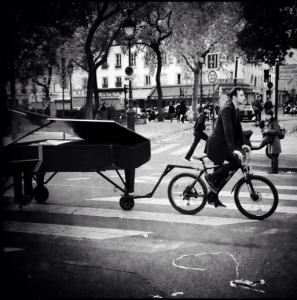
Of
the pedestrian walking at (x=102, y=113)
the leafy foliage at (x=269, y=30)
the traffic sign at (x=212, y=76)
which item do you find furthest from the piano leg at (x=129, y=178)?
the leafy foliage at (x=269, y=30)

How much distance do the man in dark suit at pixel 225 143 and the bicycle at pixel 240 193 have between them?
9 centimetres

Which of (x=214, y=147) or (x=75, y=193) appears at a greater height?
(x=214, y=147)

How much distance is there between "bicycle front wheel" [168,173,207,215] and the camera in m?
5.04

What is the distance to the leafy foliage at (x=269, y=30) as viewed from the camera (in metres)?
1.49

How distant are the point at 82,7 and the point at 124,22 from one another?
34cm

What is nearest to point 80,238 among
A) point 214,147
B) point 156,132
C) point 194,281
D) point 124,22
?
point 194,281

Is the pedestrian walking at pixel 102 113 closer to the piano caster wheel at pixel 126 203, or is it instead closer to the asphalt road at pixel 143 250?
the piano caster wheel at pixel 126 203

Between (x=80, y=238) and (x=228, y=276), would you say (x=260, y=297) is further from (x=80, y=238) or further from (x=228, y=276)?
(x=80, y=238)

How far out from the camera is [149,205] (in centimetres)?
561

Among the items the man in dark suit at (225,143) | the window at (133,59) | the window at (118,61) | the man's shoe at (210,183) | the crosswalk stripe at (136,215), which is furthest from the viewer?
the man's shoe at (210,183)

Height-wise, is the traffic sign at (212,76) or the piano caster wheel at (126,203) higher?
the traffic sign at (212,76)

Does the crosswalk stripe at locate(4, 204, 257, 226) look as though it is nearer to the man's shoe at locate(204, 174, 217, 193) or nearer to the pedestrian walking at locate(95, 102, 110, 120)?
the man's shoe at locate(204, 174, 217, 193)

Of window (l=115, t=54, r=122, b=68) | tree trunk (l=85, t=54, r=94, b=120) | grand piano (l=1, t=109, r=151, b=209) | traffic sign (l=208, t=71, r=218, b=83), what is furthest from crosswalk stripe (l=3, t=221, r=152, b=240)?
tree trunk (l=85, t=54, r=94, b=120)

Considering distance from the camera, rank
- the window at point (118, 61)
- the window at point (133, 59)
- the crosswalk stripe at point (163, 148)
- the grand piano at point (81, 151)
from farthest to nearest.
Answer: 1. the crosswalk stripe at point (163, 148)
2. the grand piano at point (81, 151)
3. the window at point (133, 59)
4. the window at point (118, 61)
